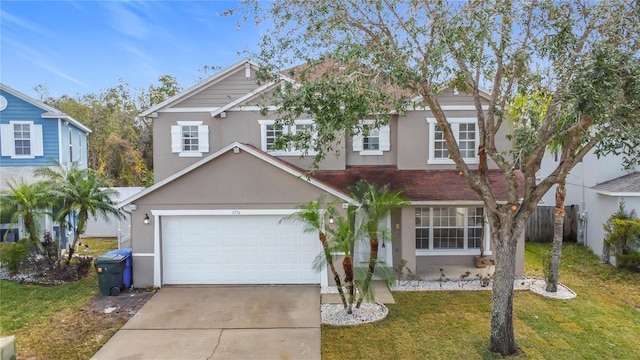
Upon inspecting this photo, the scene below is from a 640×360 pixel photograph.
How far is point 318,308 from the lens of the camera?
10.6 m

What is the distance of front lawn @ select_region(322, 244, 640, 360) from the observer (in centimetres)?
812

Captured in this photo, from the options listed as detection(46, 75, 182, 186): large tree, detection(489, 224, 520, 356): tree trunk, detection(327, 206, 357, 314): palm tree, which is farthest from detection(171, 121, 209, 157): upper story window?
detection(46, 75, 182, 186): large tree

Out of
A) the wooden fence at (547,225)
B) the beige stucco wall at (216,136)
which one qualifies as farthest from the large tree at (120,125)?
the wooden fence at (547,225)

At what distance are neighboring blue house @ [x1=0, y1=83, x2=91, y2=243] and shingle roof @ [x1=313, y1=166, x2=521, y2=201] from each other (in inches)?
498

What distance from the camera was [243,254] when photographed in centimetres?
1262

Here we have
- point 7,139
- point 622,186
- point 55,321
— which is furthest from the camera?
point 7,139

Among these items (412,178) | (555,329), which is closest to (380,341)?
(555,329)

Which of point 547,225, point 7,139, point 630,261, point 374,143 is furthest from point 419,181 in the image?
point 7,139

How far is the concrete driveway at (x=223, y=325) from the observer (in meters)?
8.27

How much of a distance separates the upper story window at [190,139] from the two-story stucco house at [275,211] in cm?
105

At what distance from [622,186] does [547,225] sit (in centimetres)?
363

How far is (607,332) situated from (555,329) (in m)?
1.06

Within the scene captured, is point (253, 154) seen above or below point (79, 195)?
above

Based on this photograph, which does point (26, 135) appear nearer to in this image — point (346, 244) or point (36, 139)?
point (36, 139)
